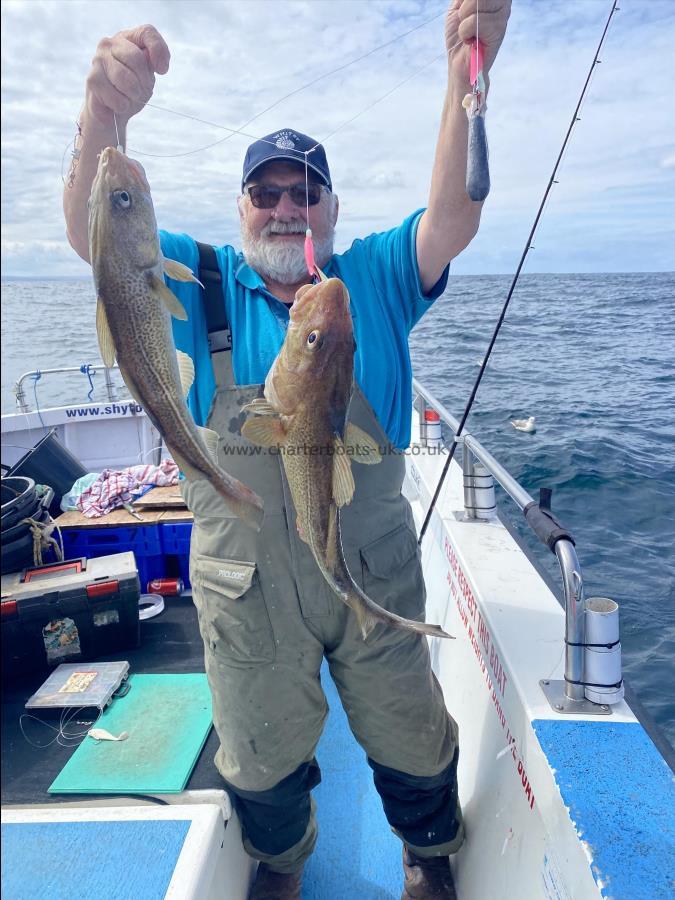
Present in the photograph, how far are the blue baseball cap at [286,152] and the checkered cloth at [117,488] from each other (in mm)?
3105

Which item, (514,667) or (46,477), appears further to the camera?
(46,477)

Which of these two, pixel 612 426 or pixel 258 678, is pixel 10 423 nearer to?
pixel 258 678

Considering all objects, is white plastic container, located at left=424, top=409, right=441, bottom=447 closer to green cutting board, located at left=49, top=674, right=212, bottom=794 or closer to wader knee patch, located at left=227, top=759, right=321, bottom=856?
green cutting board, located at left=49, top=674, right=212, bottom=794

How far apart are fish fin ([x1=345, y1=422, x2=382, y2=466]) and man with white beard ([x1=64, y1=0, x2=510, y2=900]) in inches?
12.7

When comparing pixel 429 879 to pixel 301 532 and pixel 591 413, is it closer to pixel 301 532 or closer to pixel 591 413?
pixel 301 532

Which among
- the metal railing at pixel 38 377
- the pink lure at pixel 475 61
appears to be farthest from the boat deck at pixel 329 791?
the metal railing at pixel 38 377

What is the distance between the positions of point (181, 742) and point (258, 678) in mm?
1119

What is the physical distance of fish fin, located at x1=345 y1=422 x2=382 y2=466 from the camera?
7.16 ft

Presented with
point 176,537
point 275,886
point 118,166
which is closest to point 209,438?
point 118,166

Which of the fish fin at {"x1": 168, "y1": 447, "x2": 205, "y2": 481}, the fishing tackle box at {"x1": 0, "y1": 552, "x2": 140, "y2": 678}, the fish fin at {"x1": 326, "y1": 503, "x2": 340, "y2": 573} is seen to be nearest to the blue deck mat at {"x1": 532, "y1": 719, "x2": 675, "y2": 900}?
the fish fin at {"x1": 326, "y1": 503, "x2": 340, "y2": 573}

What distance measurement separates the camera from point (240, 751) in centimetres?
261

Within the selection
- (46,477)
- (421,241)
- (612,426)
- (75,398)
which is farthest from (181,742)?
(75,398)

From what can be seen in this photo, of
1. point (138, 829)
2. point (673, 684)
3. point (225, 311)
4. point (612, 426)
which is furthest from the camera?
point (612, 426)

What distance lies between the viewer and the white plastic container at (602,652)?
2227mm
